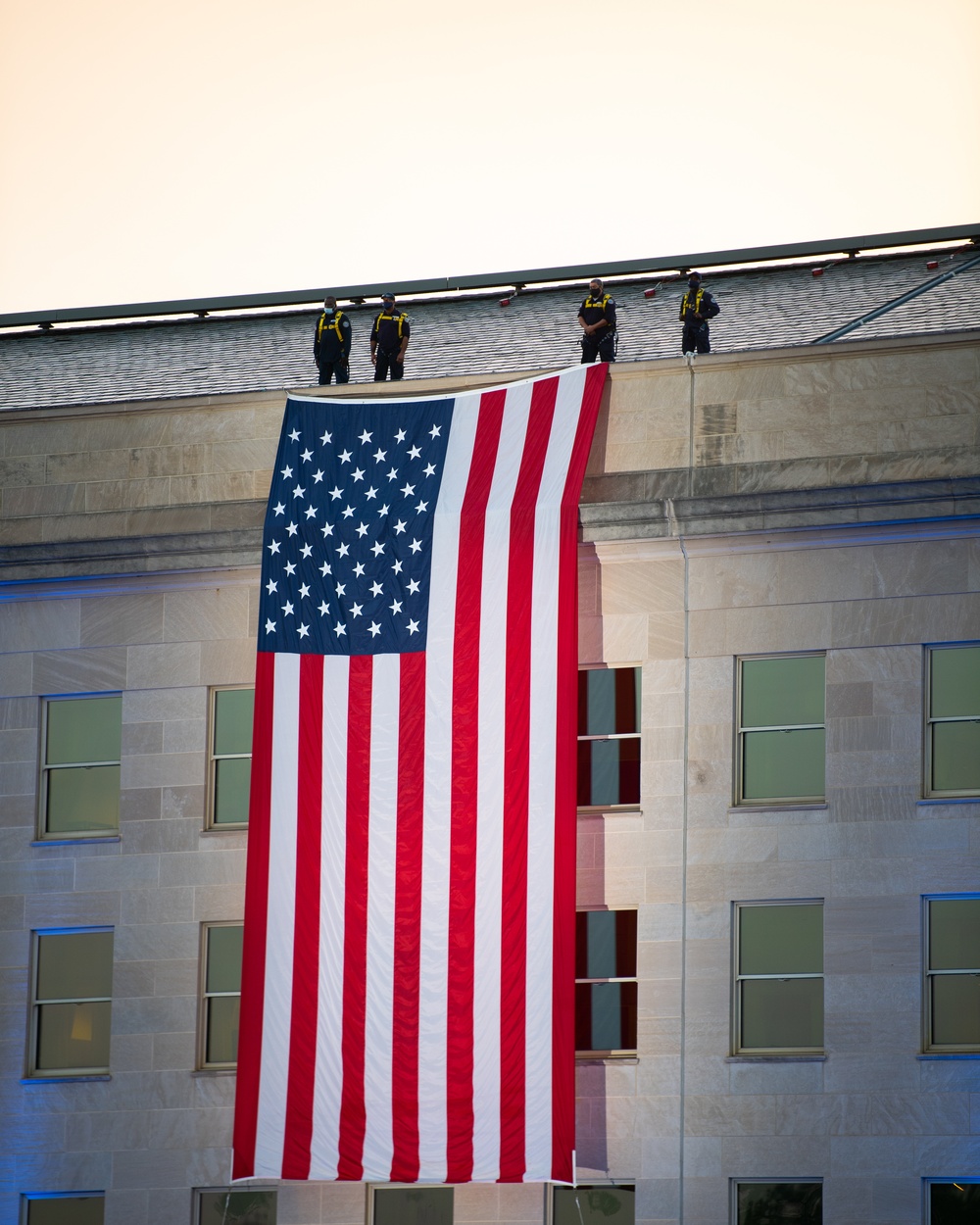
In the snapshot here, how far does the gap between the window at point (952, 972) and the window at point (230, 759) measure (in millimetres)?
10452

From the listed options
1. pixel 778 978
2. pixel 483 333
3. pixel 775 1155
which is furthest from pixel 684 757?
pixel 483 333

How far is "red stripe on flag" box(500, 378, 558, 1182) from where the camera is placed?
29281 mm

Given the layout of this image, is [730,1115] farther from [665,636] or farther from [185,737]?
[185,737]

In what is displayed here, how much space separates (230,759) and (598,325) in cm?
879

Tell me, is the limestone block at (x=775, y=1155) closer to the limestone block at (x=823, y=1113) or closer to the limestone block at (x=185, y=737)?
the limestone block at (x=823, y=1113)

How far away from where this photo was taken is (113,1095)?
32.0 meters

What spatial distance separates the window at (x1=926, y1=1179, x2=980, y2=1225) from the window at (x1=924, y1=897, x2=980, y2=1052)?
1787 mm

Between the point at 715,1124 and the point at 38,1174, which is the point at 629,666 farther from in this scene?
the point at 38,1174

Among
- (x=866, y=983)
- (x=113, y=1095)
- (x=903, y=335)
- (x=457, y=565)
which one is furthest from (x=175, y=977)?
(x=903, y=335)

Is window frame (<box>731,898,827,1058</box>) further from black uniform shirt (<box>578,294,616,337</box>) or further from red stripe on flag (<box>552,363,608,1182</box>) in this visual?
black uniform shirt (<box>578,294,616,337</box>)

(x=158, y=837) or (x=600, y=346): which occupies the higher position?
(x=600, y=346)

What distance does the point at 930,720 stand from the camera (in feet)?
99.1

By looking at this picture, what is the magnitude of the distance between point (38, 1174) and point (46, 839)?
503 cm

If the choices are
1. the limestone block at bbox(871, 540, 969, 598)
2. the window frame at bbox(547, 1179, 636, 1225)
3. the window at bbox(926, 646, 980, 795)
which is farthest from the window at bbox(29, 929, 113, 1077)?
the limestone block at bbox(871, 540, 969, 598)
